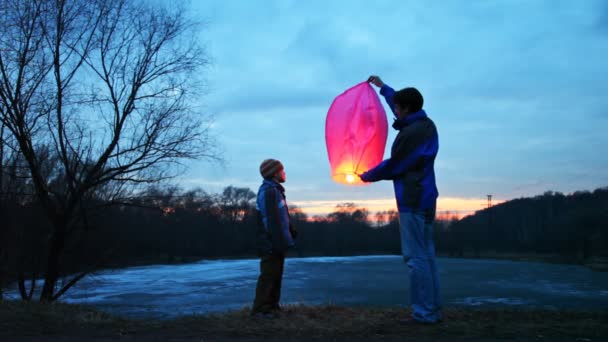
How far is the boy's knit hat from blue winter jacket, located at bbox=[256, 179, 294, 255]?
14 centimetres

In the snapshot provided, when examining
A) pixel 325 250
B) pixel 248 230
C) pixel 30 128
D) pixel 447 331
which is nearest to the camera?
pixel 447 331

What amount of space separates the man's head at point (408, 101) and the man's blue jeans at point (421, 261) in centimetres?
106

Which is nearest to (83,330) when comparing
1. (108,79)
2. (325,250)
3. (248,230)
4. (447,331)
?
(447,331)

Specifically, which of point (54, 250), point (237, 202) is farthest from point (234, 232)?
point (54, 250)

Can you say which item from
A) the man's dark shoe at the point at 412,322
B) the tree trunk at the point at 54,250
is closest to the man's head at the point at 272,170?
the man's dark shoe at the point at 412,322

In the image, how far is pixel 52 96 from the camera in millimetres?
9016

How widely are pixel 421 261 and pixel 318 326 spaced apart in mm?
1170

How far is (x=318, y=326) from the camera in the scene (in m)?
4.71

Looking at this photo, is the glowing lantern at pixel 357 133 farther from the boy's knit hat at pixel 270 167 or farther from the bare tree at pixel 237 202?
the bare tree at pixel 237 202

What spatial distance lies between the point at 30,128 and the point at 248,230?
68.0 m

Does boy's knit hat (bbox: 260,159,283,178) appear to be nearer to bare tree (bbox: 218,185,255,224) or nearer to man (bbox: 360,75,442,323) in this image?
man (bbox: 360,75,442,323)

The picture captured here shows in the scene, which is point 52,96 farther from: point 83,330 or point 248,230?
point 248,230

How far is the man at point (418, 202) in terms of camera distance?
4.64 metres

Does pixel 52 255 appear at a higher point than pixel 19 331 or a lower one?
higher
